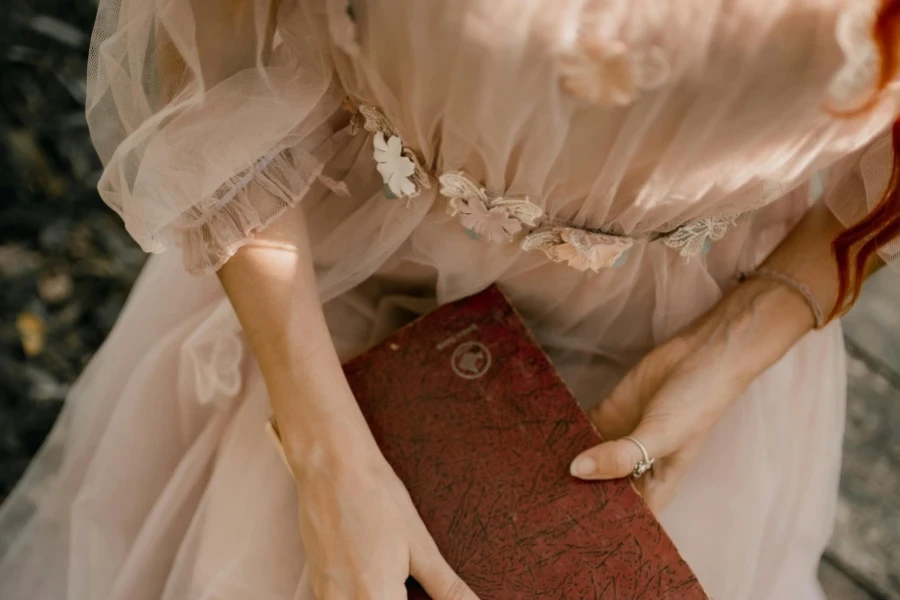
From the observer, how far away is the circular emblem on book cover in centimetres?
71

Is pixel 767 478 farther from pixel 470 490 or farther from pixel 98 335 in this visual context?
pixel 98 335

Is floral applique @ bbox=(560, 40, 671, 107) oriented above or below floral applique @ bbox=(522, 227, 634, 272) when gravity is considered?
above

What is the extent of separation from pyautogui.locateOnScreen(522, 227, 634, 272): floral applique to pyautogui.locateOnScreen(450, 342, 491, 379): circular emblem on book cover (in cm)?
13

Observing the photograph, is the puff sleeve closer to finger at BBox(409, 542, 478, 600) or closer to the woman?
the woman

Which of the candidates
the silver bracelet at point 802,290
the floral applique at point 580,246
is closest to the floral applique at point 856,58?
the floral applique at point 580,246

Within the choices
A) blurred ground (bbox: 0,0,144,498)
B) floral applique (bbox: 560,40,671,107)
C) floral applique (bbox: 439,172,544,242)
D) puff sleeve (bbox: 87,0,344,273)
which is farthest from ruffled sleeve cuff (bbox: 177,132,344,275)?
blurred ground (bbox: 0,0,144,498)

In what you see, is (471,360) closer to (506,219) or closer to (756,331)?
(506,219)

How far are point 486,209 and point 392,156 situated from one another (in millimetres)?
96

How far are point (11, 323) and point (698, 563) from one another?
1206 mm

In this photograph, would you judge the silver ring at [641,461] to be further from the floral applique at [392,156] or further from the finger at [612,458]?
Result: the floral applique at [392,156]

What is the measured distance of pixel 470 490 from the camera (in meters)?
0.66

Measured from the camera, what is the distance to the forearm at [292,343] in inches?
25.3

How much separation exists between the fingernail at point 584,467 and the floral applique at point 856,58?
0.36 metres

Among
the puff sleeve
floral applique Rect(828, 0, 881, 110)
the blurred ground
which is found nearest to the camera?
floral applique Rect(828, 0, 881, 110)
